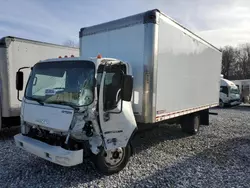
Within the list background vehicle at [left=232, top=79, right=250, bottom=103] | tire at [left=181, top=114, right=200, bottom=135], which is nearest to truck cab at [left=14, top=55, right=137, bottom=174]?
tire at [left=181, top=114, right=200, bottom=135]

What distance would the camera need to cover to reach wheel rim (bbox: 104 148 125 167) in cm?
430

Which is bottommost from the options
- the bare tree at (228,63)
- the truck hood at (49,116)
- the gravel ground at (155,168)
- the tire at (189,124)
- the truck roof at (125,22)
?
the gravel ground at (155,168)

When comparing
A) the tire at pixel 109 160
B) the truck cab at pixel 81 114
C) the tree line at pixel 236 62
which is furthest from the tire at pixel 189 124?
the tree line at pixel 236 62

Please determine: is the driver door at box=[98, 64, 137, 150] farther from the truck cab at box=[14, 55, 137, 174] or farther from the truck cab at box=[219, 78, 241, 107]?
the truck cab at box=[219, 78, 241, 107]

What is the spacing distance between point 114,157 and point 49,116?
147cm

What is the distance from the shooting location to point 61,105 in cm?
394

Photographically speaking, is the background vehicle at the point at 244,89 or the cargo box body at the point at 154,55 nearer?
the cargo box body at the point at 154,55

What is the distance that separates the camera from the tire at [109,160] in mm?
4109

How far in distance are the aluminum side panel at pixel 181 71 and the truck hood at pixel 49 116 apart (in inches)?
82.3

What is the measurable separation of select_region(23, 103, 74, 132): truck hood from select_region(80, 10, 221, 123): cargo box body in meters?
1.58

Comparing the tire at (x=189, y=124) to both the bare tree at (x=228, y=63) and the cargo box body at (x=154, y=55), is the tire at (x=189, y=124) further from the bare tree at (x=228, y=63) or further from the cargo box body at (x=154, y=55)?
the bare tree at (x=228, y=63)

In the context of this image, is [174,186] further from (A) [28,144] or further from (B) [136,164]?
(A) [28,144]

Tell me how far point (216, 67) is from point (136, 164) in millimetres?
6176

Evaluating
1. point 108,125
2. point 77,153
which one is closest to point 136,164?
point 108,125
